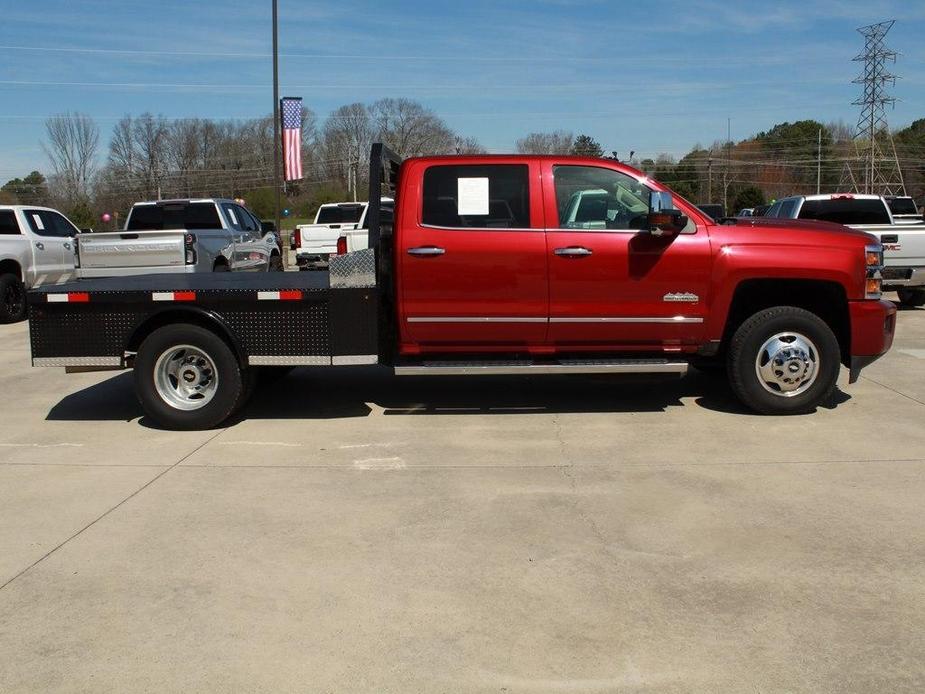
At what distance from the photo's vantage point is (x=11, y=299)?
14.9 metres

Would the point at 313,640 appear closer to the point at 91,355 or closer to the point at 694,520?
the point at 694,520

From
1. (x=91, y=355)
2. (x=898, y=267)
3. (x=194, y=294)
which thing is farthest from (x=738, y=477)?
(x=898, y=267)

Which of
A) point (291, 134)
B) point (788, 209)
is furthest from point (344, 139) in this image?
point (788, 209)

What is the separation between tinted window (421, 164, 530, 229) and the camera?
693cm

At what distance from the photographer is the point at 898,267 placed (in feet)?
43.7

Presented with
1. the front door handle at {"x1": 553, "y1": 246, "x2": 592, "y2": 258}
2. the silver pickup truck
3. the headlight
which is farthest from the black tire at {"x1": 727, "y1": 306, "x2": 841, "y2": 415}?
the silver pickup truck

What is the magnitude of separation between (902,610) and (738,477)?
188 centimetres

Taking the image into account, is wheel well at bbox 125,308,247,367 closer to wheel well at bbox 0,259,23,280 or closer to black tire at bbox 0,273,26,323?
black tire at bbox 0,273,26,323

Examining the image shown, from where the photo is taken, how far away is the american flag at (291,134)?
26.4 metres

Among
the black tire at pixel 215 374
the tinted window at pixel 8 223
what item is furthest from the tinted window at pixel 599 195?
the tinted window at pixel 8 223

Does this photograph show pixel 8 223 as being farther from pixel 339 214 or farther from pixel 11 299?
pixel 339 214

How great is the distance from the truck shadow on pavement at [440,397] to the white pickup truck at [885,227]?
5.88m

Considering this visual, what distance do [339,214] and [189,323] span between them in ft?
56.4

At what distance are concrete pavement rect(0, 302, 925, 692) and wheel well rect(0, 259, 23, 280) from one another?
27.2 ft
